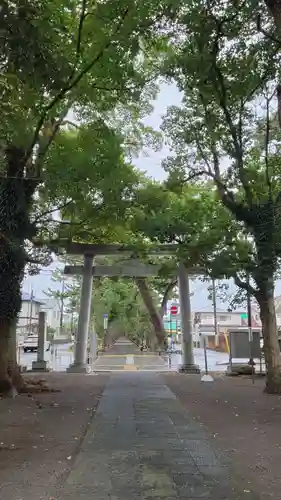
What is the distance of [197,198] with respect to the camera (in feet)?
43.1

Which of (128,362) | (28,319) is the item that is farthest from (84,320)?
(28,319)

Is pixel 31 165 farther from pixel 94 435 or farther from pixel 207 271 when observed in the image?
pixel 94 435

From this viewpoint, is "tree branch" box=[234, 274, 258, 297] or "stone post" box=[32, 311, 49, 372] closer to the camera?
"tree branch" box=[234, 274, 258, 297]

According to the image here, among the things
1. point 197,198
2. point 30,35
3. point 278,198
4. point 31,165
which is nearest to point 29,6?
point 30,35

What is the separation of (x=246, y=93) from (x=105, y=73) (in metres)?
3.27

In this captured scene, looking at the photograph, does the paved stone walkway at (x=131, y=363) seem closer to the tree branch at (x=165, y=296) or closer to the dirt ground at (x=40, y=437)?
the tree branch at (x=165, y=296)

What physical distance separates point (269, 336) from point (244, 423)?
397 centimetres

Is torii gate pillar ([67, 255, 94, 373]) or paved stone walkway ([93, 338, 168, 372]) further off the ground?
torii gate pillar ([67, 255, 94, 373])

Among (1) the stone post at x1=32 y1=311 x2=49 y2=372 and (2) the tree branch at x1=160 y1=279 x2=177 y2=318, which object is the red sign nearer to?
(2) the tree branch at x1=160 y1=279 x2=177 y2=318

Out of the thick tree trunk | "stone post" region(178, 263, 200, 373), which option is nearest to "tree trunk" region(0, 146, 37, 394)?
the thick tree trunk

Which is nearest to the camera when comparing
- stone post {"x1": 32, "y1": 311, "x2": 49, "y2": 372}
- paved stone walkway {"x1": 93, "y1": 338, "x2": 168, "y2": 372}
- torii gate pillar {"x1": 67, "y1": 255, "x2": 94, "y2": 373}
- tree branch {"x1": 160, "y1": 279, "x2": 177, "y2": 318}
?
stone post {"x1": 32, "y1": 311, "x2": 49, "y2": 372}

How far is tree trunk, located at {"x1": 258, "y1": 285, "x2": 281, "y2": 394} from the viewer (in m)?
10.9

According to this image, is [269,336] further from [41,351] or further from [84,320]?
[41,351]

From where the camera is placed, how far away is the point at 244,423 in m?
7.33
